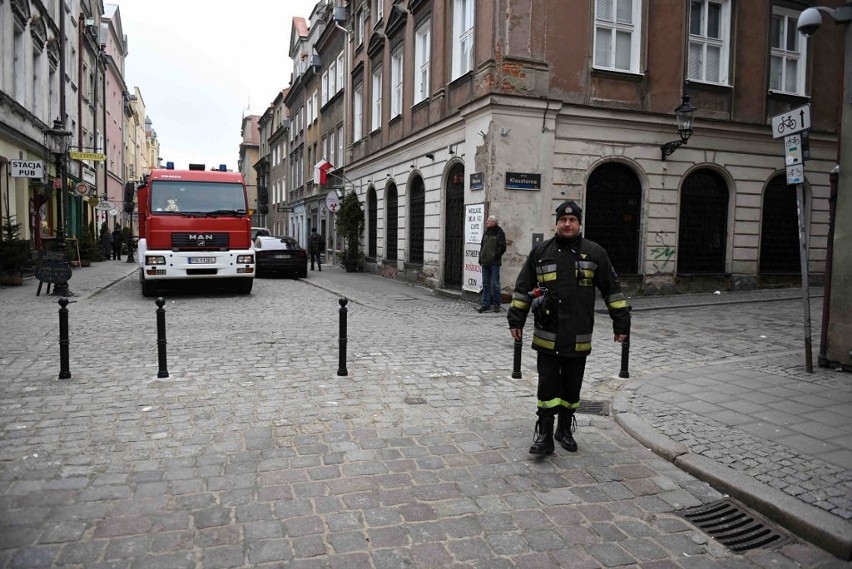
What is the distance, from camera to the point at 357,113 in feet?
87.0

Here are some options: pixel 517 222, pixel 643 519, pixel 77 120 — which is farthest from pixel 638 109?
pixel 77 120

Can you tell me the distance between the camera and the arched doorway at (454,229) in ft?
52.7

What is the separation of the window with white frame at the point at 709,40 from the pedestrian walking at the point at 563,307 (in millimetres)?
12942

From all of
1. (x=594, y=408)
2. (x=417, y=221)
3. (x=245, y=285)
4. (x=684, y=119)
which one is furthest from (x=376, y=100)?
(x=594, y=408)

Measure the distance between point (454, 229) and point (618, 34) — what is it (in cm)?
592

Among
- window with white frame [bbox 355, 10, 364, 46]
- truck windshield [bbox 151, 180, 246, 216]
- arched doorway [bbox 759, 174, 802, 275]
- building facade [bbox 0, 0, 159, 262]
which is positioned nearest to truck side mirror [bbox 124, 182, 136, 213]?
truck windshield [bbox 151, 180, 246, 216]

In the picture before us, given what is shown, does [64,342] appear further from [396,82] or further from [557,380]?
[396,82]

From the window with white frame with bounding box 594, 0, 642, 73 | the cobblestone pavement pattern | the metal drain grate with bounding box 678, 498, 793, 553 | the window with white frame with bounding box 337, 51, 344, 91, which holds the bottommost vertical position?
the metal drain grate with bounding box 678, 498, 793, 553

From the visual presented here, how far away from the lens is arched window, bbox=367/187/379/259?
24.2 meters

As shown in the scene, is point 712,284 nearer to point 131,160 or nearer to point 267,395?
point 267,395

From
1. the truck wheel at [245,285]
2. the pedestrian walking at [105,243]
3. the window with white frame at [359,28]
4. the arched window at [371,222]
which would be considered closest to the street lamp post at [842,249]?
the truck wheel at [245,285]

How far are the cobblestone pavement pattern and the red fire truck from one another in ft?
18.4

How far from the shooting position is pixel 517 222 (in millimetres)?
13953

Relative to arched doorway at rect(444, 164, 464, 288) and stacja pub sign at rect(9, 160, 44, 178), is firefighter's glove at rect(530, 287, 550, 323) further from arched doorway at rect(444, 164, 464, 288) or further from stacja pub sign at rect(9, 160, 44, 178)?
stacja pub sign at rect(9, 160, 44, 178)
